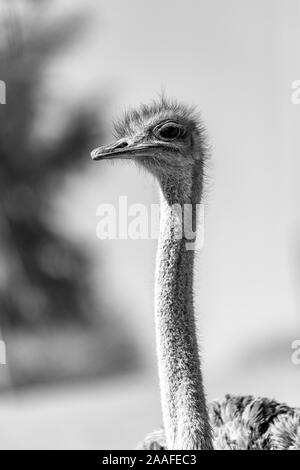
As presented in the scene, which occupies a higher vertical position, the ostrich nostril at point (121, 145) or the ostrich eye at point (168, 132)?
the ostrich eye at point (168, 132)

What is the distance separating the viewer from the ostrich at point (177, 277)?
2.73 metres

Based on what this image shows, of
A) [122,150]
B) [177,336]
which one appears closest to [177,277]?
[177,336]

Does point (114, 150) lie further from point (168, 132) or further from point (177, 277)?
point (177, 277)

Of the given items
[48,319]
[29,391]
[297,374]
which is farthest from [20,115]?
[297,374]

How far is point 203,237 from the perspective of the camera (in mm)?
2945

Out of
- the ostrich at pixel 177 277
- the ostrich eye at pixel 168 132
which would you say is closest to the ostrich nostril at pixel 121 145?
the ostrich at pixel 177 277

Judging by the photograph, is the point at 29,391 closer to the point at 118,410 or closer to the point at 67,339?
the point at 67,339

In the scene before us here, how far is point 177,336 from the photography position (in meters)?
2.78

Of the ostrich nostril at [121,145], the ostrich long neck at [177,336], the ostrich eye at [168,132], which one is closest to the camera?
the ostrich long neck at [177,336]

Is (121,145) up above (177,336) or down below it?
above

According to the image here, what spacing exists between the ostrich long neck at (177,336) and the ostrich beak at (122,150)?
0.34ft

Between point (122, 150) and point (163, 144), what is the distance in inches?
5.3

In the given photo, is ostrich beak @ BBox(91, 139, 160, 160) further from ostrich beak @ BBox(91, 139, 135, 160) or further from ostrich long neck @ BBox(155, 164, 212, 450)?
ostrich long neck @ BBox(155, 164, 212, 450)

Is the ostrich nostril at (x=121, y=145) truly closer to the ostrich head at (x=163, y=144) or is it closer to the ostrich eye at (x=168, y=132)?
the ostrich head at (x=163, y=144)
